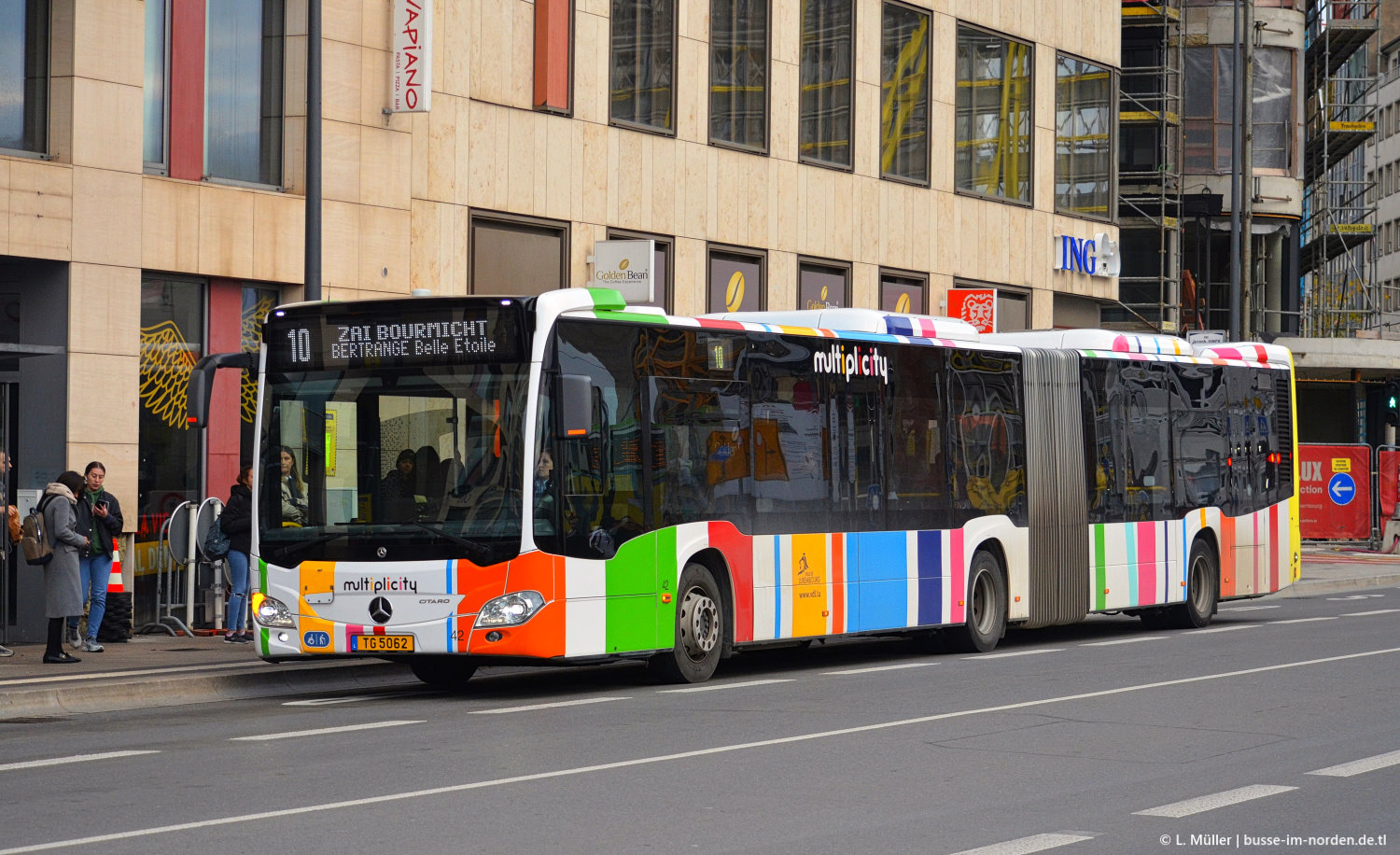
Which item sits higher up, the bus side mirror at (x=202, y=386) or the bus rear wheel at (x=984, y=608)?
the bus side mirror at (x=202, y=386)

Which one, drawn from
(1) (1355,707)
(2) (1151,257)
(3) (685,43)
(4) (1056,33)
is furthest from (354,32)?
(2) (1151,257)

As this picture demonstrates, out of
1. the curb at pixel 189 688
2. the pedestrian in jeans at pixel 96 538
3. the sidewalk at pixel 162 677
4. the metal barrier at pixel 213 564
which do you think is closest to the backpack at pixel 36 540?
the pedestrian in jeans at pixel 96 538

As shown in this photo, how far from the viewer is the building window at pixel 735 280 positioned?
2784 cm

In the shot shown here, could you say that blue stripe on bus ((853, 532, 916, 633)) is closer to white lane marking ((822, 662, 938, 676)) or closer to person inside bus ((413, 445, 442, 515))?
white lane marking ((822, 662, 938, 676))

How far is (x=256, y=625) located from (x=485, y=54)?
1098cm

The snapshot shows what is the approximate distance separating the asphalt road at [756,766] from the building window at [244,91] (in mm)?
7508

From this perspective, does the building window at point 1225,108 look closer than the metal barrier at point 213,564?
No

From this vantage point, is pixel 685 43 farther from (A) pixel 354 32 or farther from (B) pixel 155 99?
(B) pixel 155 99

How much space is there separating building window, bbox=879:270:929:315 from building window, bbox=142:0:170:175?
13.2m

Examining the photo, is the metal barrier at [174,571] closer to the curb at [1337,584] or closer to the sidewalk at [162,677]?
the sidewalk at [162,677]

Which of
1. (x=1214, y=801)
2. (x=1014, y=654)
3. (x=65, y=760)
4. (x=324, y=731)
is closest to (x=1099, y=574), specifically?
(x=1014, y=654)

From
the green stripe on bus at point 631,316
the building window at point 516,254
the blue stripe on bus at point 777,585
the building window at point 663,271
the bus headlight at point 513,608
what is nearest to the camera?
the bus headlight at point 513,608

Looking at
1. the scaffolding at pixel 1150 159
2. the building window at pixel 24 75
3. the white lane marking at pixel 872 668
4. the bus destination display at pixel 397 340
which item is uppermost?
the scaffolding at pixel 1150 159

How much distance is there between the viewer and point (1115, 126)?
121ft
